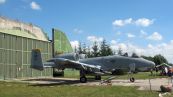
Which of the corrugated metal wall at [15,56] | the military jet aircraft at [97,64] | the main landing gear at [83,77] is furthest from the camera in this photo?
the corrugated metal wall at [15,56]

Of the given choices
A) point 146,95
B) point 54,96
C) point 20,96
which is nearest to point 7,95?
point 20,96

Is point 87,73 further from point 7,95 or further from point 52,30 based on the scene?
point 52,30

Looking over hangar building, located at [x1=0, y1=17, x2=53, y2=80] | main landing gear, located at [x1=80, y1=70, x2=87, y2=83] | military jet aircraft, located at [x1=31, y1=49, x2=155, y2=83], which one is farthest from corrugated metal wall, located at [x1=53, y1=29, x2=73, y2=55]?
main landing gear, located at [x1=80, y1=70, x2=87, y2=83]

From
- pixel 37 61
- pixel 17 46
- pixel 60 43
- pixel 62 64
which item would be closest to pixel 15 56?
pixel 17 46

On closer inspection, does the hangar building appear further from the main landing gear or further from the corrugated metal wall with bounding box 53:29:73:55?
the main landing gear

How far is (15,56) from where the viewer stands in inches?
1636

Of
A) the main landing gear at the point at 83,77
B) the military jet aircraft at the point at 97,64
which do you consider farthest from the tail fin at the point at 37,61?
the main landing gear at the point at 83,77

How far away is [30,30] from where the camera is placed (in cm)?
4841

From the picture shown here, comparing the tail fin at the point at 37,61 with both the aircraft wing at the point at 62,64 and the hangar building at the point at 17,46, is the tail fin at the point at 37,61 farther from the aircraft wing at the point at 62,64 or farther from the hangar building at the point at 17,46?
the hangar building at the point at 17,46

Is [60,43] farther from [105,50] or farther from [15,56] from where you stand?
[105,50]

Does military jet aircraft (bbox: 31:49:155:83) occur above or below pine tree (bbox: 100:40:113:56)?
below

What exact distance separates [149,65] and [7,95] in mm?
19414

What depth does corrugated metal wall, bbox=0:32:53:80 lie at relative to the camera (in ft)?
128

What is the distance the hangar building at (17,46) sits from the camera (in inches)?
1545
